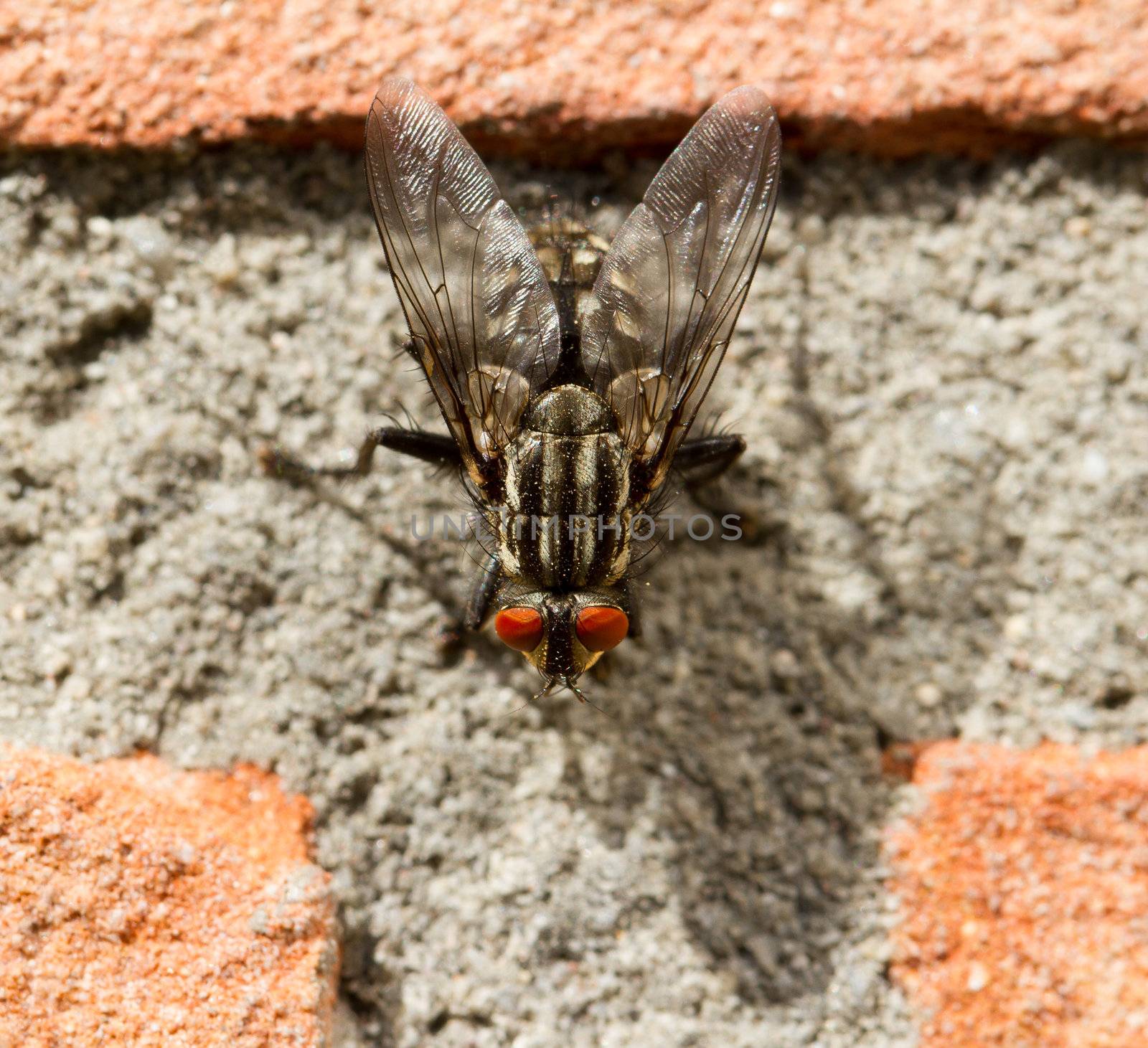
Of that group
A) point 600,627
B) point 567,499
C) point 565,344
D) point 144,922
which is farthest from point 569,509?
point 144,922

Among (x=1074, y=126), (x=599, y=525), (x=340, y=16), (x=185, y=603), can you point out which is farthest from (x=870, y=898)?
(x=340, y=16)

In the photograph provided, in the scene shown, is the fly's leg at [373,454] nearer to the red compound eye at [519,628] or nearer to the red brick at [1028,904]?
the red compound eye at [519,628]

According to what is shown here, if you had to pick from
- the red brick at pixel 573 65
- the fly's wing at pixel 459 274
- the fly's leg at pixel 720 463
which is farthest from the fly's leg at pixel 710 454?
the red brick at pixel 573 65

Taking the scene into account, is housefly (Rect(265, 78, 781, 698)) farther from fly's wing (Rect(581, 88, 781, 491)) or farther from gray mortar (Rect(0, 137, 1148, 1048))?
gray mortar (Rect(0, 137, 1148, 1048))

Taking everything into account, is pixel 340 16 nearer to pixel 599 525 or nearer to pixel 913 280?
pixel 599 525

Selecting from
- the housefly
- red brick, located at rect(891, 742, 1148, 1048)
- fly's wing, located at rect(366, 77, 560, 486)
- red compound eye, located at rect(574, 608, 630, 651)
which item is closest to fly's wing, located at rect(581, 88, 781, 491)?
the housefly

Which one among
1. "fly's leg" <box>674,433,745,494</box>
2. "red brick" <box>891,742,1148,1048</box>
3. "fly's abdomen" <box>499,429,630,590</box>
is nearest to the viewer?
"red brick" <box>891,742,1148,1048</box>
